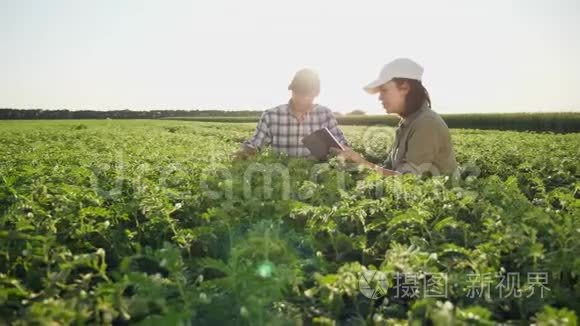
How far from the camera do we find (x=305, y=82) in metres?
6.59

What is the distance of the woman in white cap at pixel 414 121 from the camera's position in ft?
16.3

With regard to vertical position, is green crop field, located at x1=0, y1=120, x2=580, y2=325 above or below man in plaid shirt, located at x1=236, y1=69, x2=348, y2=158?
below

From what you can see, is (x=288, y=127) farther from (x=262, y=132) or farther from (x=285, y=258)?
(x=285, y=258)

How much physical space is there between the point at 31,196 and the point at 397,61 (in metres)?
3.60

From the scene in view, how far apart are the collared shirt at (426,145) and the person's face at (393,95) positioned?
7.1 inches

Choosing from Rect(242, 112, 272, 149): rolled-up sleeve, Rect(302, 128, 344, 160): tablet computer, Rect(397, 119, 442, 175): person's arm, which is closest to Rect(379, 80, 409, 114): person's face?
Rect(397, 119, 442, 175): person's arm

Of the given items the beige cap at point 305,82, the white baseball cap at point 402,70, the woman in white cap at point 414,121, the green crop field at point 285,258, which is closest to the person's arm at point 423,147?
the woman in white cap at point 414,121

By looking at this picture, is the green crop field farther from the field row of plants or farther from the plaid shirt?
the field row of plants

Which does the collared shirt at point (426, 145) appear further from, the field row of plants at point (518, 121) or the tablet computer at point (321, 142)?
the field row of plants at point (518, 121)

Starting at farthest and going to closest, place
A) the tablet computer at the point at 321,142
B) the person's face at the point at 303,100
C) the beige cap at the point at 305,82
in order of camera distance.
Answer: the person's face at the point at 303,100, the beige cap at the point at 305,82, the tablet computer at the point at 321,142

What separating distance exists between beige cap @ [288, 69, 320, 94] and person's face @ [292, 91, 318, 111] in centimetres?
6

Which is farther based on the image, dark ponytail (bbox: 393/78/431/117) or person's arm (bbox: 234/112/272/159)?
person's arm (bbox: 234/112/272/159)

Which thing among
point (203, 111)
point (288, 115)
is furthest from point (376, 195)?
point (203, 111)

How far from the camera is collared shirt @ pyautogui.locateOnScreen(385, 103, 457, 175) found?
198 inches
